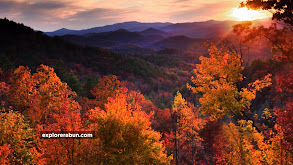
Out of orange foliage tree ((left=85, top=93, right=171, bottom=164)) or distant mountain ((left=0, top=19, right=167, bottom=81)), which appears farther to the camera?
distant mountain ((left=0, top=19, right=167, bottom=81))

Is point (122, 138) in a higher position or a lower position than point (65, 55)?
lower

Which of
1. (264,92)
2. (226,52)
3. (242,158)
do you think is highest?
(226,52)

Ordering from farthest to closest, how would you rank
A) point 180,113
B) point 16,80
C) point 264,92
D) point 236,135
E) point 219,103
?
point 264,92 < point 180,113 < point 16,80 < point 236,135 < point 219,103

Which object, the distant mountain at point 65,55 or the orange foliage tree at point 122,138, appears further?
the distant mountain at point 65,55

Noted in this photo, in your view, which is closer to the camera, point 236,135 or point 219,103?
point 219,103

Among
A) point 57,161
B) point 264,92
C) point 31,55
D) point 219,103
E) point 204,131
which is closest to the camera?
point 57,161

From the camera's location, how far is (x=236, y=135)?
15.7 metres

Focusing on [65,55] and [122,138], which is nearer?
[122,138]

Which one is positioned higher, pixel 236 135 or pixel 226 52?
pixel 226 52

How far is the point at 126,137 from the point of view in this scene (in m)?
13.9

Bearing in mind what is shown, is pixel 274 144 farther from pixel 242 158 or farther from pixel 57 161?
pixel 57 161

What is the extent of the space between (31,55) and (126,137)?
5103 inches

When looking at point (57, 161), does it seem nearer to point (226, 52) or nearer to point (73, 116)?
point (73, 116)

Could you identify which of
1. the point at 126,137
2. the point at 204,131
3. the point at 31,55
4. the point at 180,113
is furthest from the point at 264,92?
the point at 31,55
